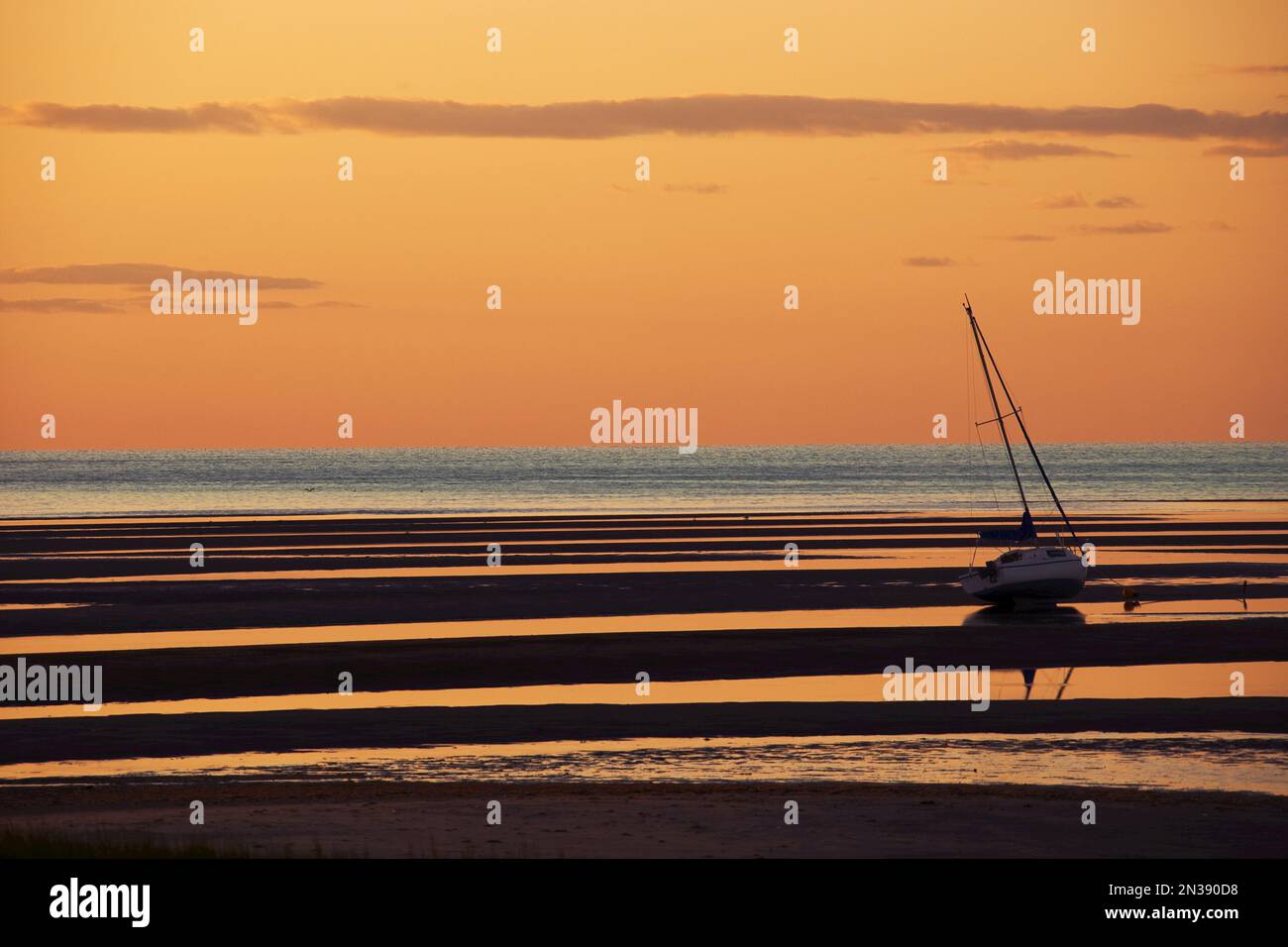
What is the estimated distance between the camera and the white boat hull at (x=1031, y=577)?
2115 inches

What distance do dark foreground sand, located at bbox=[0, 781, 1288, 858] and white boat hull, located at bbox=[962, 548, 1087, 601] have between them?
1149 inches

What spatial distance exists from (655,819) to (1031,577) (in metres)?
33.4

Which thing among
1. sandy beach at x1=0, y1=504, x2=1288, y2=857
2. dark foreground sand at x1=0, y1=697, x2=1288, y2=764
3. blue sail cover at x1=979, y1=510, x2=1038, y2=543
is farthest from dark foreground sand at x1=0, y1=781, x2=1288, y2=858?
blue sail cover at x1=979, y1=510, x2=1038, y2=543

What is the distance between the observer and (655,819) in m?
22.8

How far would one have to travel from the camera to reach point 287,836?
856 inches

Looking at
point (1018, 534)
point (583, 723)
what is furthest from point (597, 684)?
point (1018, 534)

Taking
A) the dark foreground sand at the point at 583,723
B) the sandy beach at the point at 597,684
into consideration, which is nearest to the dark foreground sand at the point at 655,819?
the sandy beach at the point at 597,684

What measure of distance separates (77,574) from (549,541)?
29.4 metres

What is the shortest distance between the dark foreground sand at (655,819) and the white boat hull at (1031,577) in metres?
29.2

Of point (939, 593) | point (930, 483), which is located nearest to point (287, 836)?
point (939, 593)

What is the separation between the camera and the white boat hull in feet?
176

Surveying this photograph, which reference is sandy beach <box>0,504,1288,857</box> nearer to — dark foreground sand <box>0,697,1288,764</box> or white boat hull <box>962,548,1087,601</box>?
dark foreground sand <box>0,697,1288,764</box>

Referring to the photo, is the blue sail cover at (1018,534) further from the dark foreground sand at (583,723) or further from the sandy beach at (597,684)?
the dark foreground sand at (583,723)

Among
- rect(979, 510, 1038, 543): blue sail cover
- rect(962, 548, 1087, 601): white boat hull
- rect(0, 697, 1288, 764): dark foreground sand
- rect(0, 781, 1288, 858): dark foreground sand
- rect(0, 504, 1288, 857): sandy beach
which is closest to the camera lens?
rect(0, 781, 1288, 858): dark foreground sand
